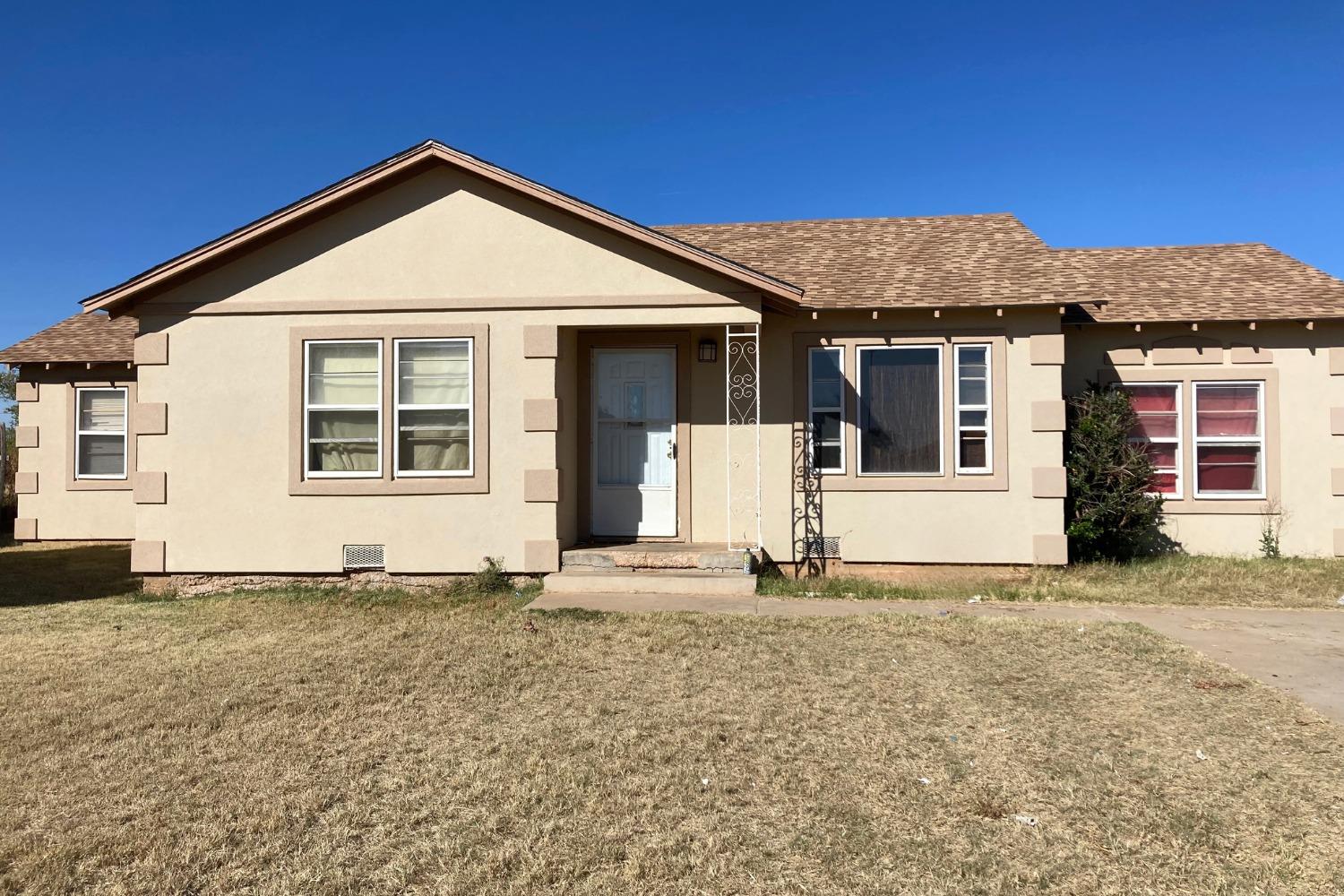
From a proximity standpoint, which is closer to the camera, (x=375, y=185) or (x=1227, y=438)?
(x=375, y=185)

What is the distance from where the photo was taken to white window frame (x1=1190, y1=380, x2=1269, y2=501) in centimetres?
1055

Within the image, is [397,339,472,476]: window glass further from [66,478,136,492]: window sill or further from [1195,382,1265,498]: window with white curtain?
[1195,382,1265,498]: window with white curtain

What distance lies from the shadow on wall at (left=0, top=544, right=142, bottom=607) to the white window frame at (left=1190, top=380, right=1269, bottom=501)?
14.0 meters

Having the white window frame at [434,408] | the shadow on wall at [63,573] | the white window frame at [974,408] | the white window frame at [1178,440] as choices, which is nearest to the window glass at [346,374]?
the white window frame at [434,408]

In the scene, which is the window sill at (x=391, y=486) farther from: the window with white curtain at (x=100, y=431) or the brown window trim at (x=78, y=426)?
the window with white curtain at (x=100, y=431)

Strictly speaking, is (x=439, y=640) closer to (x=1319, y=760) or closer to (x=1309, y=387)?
(x=1319, y=760)

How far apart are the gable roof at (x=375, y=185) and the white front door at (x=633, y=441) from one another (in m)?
1.71

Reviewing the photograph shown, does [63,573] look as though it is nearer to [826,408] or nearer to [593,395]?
[593,395]

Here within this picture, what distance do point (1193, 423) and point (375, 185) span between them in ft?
36.3

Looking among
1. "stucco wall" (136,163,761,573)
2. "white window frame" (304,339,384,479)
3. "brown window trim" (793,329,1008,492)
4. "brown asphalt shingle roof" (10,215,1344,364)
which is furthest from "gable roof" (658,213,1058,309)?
"white window frame" (304,339,384,479)

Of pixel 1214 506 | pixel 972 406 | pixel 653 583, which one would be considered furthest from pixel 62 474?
pixel 1214 506

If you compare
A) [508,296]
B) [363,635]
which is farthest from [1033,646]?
[508,296]

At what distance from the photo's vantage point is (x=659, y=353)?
403 inches

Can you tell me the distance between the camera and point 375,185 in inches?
359
